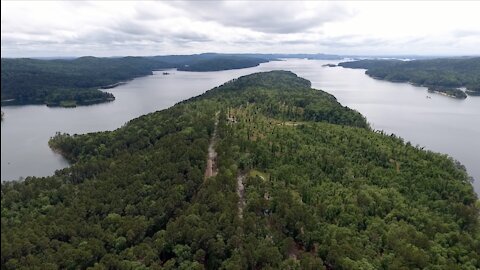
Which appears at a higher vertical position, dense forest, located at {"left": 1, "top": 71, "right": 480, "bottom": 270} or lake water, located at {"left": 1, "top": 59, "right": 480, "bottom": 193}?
dense forest, located at {"left": 1, "top": 71, "right": 480, "bottom": 270}

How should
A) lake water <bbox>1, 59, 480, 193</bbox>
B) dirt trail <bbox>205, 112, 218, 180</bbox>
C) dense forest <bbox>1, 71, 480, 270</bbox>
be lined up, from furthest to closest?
lake water <bbox>1, 59, 480, 193</bbox> < dirt trail <bbox>205, 112, 218, 180</bbox> < dense forest <bbox>1, 71, 480, 270</bbox>

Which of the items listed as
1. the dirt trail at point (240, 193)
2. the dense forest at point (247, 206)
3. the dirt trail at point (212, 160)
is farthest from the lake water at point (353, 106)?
the dirt trail at point (240, 193)

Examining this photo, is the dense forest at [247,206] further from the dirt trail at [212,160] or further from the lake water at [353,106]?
the lake water at [353,106]

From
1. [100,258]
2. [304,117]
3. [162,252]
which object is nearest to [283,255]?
[162,252]

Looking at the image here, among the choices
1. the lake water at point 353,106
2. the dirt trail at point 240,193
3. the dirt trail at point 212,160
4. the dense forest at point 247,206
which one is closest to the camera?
the dense forest at point 247,206

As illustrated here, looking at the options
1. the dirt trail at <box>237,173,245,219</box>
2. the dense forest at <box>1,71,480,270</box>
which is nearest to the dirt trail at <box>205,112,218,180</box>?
the dense forest at <box>1,71,480,270</box>

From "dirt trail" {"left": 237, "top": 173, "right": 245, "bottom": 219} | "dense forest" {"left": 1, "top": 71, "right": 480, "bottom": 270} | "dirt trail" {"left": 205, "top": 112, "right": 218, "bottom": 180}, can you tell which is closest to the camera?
"dense forest" {"left": 1, "top": 71, "right": 480, "bottom": 270}

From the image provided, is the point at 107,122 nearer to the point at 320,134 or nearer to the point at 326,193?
the point at 320,134

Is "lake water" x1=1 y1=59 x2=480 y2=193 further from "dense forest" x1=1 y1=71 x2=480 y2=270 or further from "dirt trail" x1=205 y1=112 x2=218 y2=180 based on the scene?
"dirt trail" x1=205 y1=112 x2=218 y2=180

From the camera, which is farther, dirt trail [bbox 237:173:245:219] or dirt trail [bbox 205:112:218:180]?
dirt trail [bbox 205:112:218:180]
